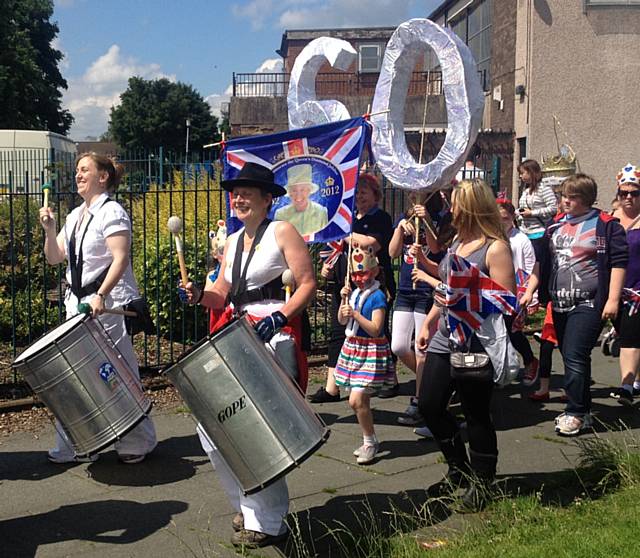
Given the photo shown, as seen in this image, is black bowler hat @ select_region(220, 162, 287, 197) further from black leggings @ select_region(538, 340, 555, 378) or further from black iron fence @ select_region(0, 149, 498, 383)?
black leggings @ select_region(538, 340, 555, 378)

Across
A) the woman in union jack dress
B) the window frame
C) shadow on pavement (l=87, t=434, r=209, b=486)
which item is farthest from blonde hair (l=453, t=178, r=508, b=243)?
the window frame

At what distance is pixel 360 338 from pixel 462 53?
2.09 metres

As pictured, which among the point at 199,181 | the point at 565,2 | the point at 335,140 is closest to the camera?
the point at 335,140

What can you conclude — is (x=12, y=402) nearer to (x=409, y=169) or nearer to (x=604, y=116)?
(x=409, y=169)

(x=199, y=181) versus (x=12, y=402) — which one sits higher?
(x=199, y=181)

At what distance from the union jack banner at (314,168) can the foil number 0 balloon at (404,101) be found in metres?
0.24

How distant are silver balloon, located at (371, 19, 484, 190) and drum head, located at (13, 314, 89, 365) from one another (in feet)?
8.35

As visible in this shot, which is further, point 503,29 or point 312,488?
point 503,29

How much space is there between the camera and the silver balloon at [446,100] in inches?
240

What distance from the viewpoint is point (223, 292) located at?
475 cm

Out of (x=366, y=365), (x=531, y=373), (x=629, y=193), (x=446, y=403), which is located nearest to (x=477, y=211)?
(x=446, y=403)

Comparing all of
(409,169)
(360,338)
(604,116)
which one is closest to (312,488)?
(360,338)

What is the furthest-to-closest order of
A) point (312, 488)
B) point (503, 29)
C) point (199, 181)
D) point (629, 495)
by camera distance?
point (503, 29) → point (199, 181) → point (312, 488) → point (629, 495)

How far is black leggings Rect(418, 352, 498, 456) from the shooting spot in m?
4.75
